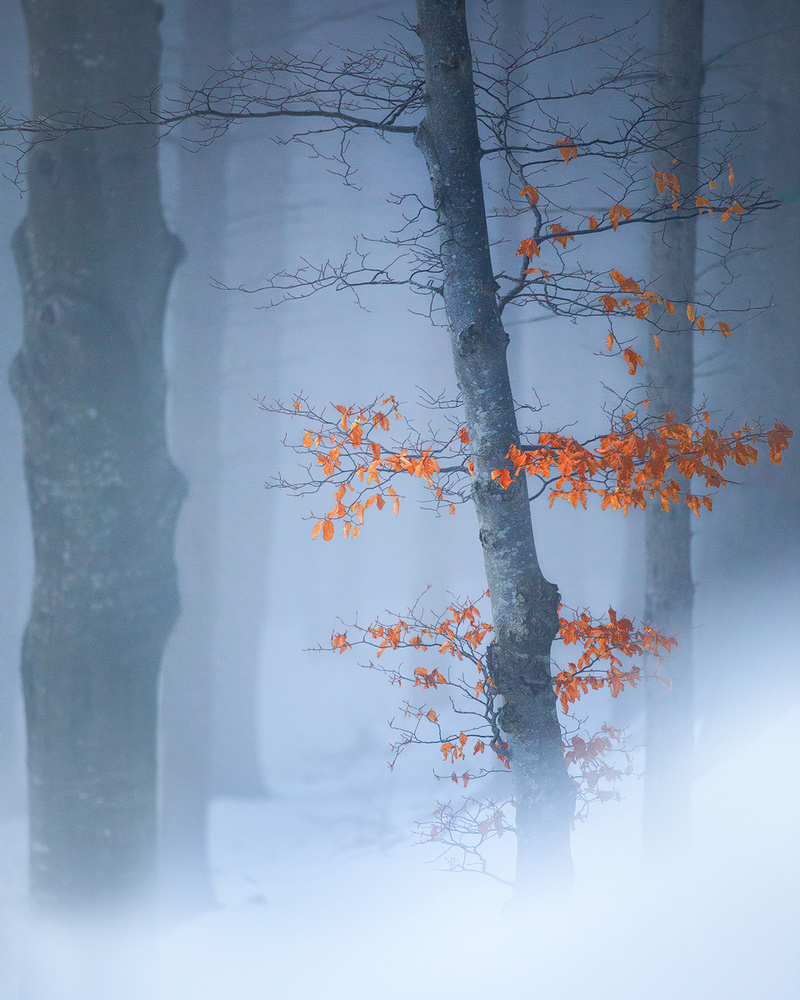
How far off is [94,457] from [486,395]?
3.77 feet

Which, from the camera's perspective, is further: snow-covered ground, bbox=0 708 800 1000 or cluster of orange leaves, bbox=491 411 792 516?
snow-covered ground, bbox=0 708 800 1000

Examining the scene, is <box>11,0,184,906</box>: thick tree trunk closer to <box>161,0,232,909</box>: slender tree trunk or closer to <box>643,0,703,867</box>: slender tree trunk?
<box>161,0,232,909</box>: slender tree trunk

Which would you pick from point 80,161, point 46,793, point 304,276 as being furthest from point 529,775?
point 80,161

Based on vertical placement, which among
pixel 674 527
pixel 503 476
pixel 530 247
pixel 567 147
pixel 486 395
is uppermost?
pixel 567 147

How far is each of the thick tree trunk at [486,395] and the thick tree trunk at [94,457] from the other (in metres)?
0.97

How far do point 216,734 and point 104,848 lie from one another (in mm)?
439

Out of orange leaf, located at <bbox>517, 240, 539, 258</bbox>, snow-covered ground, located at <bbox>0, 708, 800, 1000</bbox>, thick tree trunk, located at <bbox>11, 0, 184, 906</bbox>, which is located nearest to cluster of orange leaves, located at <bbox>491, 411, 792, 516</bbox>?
orange leaf, located at <bbox>517, 240, 539, 258</bbox>

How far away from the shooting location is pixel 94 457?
1.87m

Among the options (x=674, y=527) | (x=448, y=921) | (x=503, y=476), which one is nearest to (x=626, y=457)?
(x=503, y=476)

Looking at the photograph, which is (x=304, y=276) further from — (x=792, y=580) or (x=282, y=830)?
(x=792, y=580)

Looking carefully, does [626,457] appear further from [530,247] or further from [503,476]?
[530,247]

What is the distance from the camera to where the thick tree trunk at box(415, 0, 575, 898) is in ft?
4.49

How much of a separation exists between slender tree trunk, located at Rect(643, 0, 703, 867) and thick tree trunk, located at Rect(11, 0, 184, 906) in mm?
1527

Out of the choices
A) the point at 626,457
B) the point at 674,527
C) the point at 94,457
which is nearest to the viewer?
the point at 626,457
